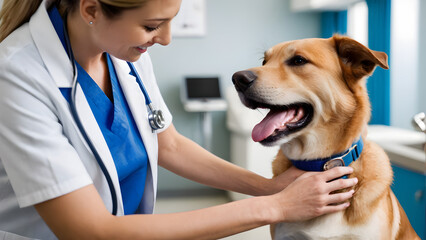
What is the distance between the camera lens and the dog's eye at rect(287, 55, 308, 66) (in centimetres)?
112

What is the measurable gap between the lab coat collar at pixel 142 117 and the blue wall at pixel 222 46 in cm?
281

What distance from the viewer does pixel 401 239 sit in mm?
→ 1078

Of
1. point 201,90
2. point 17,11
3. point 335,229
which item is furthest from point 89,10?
point 201,90

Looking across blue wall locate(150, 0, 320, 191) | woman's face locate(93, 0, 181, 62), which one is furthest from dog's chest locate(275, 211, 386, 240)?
blue wall locate(150, 0, 320, 191)

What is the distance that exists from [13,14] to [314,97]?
781mm

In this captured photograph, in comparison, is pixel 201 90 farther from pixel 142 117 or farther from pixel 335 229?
pixel 335 229

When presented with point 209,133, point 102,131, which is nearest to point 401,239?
point 102,131

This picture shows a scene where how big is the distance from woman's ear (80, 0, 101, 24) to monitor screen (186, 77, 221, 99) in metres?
2.85

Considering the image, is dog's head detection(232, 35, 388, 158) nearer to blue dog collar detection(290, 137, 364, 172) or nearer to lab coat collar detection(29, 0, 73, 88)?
blue dog collar detection(290, 137, 364, 172)

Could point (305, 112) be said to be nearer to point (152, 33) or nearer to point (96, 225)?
point (152, 33)

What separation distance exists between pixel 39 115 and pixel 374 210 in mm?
802

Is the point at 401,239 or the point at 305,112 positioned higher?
the point at 305,112

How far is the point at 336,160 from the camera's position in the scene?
3.33 ft

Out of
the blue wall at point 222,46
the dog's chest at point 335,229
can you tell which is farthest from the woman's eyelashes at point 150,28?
the blue wall at point 222,46
